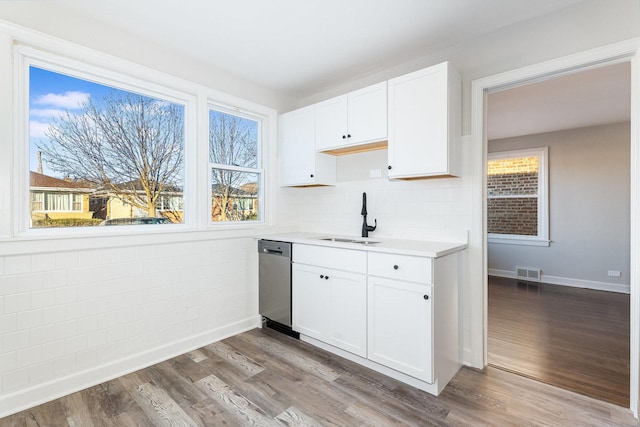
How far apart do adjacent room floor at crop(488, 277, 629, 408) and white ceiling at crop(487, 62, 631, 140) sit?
2.42 metres

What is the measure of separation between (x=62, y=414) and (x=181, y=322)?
0.95 metres

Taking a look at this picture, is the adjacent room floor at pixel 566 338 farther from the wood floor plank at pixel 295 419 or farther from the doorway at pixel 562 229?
the wood floor plank at pixel 295 419

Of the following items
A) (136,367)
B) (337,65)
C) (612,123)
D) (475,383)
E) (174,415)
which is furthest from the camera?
(612,123)

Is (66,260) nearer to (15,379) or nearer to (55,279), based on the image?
(55,279)

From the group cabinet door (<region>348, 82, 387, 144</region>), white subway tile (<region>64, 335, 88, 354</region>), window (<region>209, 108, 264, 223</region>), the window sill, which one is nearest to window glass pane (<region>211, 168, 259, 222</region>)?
window (<region>209, 108, 264, 223</region>)

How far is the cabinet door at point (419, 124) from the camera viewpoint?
2.27m

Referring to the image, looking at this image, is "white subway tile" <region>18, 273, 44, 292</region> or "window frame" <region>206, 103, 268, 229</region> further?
"window frame" <region>206, 103, 268, 229</region>

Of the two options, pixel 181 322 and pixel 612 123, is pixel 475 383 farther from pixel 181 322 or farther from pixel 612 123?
pixel 612 123

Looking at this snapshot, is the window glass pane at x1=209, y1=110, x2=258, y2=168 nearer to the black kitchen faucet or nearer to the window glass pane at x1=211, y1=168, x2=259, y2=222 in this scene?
the window glass pane at x1=211, y1=168, x2=259, y2=222

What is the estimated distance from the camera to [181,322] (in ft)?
8.99

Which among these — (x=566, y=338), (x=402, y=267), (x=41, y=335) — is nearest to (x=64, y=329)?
(x=41, y=335)

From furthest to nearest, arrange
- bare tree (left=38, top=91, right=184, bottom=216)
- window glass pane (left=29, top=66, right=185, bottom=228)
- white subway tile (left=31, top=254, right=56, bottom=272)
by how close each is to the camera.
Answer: bare tree (left=38, top=91, right=184, bottom=216)
window glass pane (left=29, top=66, right=185, bottom=228)
white subway tile (left=31, top=254, right=56, bottom=272)

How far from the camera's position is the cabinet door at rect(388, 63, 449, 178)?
2.27 metres

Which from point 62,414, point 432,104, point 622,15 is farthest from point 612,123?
point 62,414
